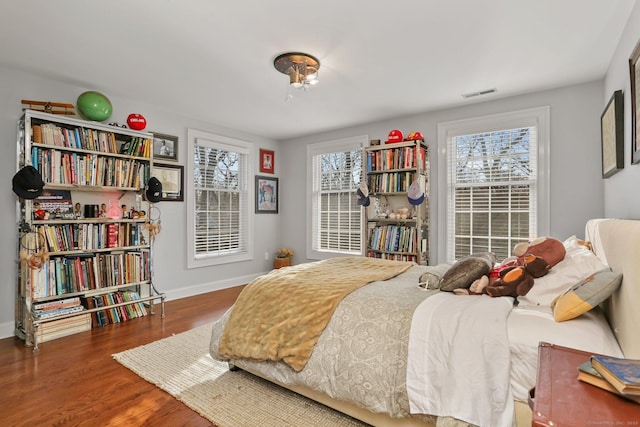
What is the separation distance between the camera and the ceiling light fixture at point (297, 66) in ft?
8.91

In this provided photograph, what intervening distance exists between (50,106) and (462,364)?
407cm

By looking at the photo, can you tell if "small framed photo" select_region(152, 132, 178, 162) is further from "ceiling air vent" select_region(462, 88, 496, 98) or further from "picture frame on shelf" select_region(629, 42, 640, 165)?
"picture frame on shelf" select_region(629, 42, 640, 165)

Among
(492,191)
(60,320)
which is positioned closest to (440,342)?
(492,191)

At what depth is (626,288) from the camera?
4.18ft

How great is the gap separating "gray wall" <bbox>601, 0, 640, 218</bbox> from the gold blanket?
167cm

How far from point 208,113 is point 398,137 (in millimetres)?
2561

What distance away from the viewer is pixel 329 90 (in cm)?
353

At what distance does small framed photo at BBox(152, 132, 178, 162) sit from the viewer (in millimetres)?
4176

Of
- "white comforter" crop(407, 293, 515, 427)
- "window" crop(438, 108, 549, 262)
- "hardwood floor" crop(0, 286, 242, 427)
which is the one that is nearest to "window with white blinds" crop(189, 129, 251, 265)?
"hardwood floor" crop(0, 286, 242, 427)

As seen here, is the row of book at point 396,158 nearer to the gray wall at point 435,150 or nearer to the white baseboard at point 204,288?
the gray wall at point 435,150

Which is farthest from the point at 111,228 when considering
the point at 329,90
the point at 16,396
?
the point at 329,90

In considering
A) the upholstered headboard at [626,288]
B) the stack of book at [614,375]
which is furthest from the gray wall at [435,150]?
the stack of book at [614,375]

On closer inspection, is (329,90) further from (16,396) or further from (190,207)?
(16,396)

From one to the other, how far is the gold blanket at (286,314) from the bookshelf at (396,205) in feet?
5.45
